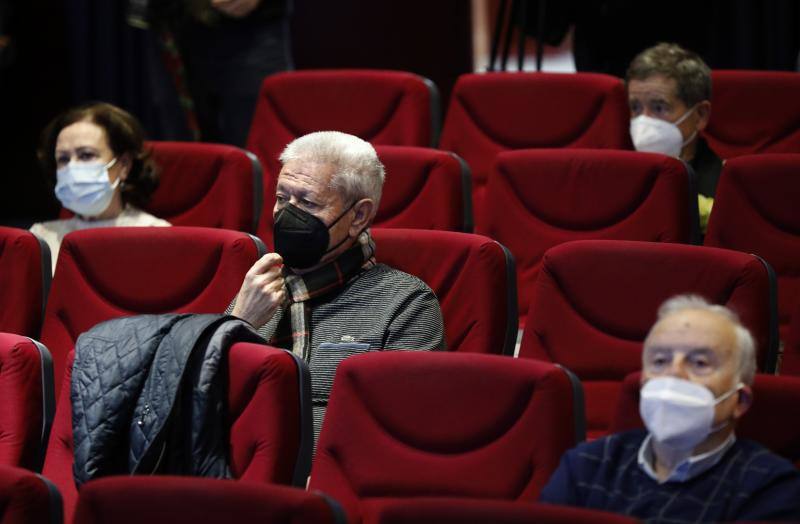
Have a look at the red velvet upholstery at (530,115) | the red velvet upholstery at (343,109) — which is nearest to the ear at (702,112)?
the red velvet upholstery at (530,115)

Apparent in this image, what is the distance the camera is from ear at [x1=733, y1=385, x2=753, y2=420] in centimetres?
191

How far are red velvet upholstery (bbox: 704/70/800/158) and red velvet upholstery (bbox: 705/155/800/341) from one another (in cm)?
76

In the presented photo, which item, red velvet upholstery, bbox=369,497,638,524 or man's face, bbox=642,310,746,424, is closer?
red velvet upholstery, bbox=369,497,638,524

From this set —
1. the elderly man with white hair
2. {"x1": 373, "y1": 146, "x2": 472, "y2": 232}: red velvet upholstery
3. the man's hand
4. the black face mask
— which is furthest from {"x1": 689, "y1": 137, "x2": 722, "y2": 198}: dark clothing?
the man's hand

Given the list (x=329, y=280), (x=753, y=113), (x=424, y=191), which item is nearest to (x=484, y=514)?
(x=329, y=280)

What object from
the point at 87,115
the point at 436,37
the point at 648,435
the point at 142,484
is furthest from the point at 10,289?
the point at 436,37

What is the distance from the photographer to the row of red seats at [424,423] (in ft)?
6.65

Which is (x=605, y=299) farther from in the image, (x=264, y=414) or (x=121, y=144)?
(x=121, y=144)

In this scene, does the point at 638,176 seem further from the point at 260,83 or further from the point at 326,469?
the point at 260,83

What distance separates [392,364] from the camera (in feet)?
6.94

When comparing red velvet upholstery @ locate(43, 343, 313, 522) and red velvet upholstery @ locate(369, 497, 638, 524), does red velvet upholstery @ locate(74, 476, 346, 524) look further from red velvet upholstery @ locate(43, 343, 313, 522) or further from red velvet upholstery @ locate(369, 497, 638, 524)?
red velvet upholstery @ locate(43, 343, 313, 522)

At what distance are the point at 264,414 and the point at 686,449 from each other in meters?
0.63

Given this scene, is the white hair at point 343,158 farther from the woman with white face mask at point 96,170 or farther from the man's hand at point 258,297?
the woman with white face mask at point 96,170

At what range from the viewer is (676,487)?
1878 mm
